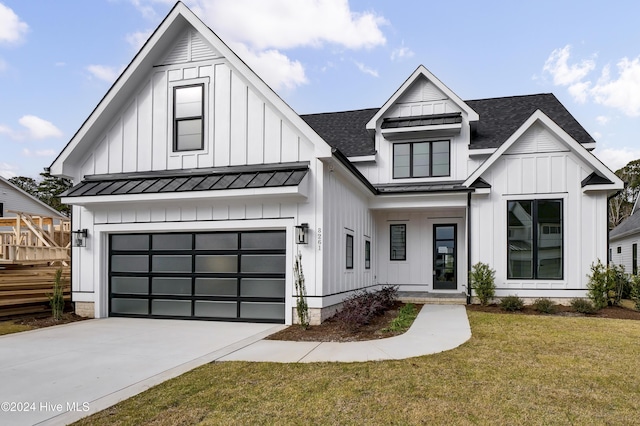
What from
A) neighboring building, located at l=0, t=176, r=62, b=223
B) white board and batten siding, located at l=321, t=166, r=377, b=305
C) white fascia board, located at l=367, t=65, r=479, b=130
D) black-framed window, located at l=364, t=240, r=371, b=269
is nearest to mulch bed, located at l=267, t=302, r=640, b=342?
white board and batten siding, located at l=321, t=166, r=377, b=305

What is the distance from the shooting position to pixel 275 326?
946cm

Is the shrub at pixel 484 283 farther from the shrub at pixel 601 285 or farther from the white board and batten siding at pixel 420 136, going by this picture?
the white board and batten siding at pixel 420 136

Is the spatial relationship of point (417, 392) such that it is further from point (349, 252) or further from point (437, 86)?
point (437, 86)

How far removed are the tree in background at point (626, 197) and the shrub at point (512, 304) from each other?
34.4m

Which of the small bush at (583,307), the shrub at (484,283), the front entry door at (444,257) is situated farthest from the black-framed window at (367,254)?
the small bush at (583,307)

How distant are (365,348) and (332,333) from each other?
146cm

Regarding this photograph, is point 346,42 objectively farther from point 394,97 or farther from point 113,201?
point 113,201

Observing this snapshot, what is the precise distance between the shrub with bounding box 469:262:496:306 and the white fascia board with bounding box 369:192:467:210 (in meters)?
2.04

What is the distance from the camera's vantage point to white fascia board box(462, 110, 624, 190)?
12.0 m

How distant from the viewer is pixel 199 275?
1041 centimetres

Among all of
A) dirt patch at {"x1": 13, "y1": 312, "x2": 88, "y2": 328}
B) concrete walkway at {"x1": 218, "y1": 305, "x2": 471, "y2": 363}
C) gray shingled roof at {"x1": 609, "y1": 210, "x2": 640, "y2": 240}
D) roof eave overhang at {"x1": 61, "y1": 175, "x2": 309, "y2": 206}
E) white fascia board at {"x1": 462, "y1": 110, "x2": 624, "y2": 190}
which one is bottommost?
dirt patch at {"x1": 13, "y1": 312, "x2": 88, "y2": 328}

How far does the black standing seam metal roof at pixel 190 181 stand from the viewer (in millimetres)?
9328

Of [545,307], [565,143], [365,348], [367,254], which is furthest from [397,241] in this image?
[365,348]

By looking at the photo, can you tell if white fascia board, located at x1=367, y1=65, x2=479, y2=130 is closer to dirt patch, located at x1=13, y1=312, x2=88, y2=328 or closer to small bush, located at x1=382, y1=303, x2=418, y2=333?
small bush, located at x1=382, y1=303, x2=418, y2=333
